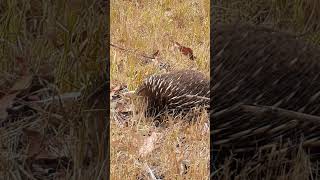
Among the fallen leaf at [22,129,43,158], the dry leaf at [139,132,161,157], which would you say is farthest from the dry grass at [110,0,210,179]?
the fallen leaf at [22,129,43,158]

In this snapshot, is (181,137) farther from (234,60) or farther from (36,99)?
(36,99)

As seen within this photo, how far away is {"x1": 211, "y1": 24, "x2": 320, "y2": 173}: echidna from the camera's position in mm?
1685

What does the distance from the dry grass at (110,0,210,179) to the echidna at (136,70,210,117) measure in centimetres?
2

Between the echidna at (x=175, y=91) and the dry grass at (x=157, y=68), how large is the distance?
0.02 meters

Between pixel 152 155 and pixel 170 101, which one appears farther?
pixel 170 101

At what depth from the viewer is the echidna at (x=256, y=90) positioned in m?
1.68

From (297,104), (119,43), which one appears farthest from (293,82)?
(119,43)

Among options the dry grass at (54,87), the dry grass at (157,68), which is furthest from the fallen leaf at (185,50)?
the dry grass at (54,87)

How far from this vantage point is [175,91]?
1805 mm

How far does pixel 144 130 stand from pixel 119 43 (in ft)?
0.80

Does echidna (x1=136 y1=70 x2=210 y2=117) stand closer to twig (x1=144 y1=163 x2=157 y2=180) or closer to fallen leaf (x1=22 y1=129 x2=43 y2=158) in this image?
twig (x1=144 y1=163 x2=157 y2=180)

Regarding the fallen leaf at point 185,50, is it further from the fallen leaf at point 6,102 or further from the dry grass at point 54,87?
the fallen leaf at point 6,102

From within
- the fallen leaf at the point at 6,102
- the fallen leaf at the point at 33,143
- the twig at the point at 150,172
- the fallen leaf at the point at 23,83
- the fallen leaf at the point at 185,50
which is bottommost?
the twig at the point at 150,172

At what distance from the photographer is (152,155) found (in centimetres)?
165
